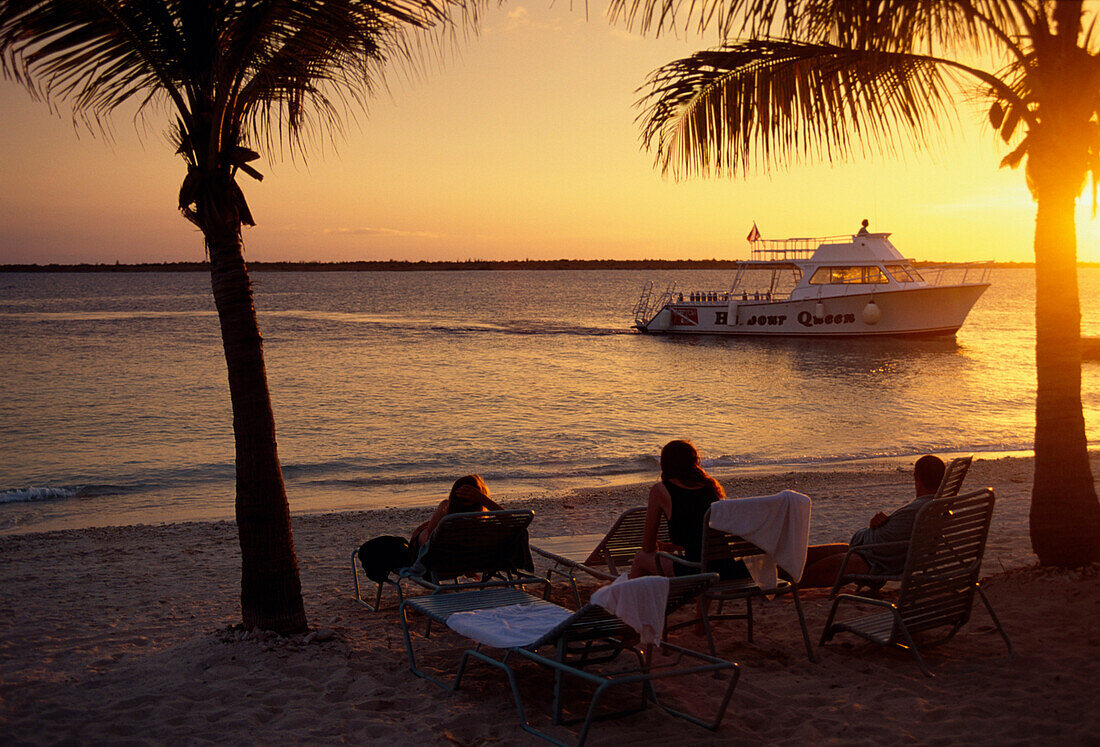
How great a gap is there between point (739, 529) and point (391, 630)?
218 centimetres

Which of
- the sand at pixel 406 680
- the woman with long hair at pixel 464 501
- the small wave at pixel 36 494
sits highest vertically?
the woman with long hair at pixel 464 501

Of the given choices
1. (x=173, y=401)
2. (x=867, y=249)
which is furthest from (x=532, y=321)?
(x=173, y=401)

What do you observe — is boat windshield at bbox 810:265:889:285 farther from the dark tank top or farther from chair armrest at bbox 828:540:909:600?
the dark tank top

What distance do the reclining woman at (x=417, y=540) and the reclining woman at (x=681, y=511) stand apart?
1.14 m

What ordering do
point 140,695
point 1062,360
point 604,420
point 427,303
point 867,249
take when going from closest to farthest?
1. point 140,695
2. point 1062,360
3. point 604,420
4. point 867,249
5. point 427,303

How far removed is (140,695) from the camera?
13.0ft

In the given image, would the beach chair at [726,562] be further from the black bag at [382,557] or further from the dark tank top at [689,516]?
the black bag at [382,557]

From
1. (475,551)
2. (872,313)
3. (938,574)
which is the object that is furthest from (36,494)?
(872,313)

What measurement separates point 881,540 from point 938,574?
1.89 feet

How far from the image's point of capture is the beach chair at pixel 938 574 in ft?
13.3

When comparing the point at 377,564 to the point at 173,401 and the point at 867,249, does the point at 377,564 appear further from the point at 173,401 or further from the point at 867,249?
the point at 867,249

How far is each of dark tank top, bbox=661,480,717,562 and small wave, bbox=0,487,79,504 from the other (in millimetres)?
10528

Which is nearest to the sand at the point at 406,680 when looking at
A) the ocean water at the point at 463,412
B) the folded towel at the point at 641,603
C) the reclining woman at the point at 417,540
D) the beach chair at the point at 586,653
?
the beach chair at the point at 586,653

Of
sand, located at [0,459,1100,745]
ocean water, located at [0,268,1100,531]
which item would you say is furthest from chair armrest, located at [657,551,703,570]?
ocean water, located at [0,268,1100,531]
